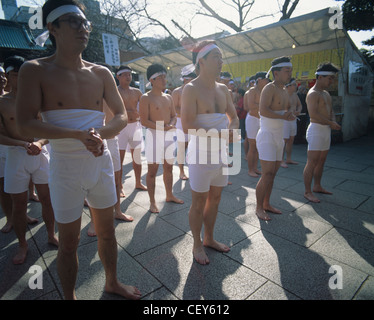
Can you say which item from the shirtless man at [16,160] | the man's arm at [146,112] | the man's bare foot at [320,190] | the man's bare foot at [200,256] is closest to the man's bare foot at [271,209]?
the man's bare foot at [320,190]

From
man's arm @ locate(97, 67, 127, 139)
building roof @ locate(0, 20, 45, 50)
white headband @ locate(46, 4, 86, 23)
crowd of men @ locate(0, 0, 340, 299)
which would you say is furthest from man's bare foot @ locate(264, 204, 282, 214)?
building roof @ locate(0, 20, 45, 50)

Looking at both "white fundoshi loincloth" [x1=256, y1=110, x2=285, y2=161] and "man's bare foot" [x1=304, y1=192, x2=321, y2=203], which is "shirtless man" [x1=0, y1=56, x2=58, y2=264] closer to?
"white fundoshi loincloth" [x1=256, y1=110, x2=285, y2=161]

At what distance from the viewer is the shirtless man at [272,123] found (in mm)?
3432

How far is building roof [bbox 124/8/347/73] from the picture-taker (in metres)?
7.82

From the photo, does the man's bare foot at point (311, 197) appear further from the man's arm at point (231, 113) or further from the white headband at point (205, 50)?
the white headband at point (205, 50)

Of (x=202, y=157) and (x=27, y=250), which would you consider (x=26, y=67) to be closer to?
(x=202, y=157)

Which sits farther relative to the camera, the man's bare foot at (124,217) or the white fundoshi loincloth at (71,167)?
the man's bare foot at (124,217)

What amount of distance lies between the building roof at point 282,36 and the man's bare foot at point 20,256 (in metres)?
9.46

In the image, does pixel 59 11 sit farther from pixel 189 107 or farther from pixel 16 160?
pixel 16 160

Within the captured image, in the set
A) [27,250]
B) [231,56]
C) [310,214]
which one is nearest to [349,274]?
[310,214]

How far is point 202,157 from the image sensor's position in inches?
95.3

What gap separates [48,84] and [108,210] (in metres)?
1.04

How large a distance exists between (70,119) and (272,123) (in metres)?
2.81

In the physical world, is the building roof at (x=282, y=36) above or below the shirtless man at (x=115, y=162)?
A: above
